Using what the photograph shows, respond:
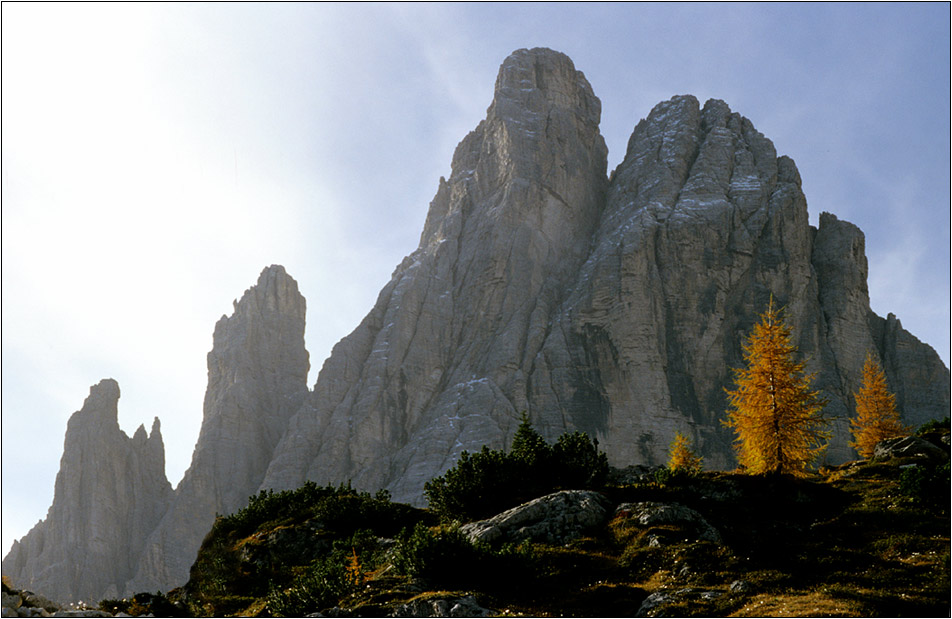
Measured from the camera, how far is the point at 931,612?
16969 millimetres

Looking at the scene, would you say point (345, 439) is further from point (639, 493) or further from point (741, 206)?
point (639, 493)

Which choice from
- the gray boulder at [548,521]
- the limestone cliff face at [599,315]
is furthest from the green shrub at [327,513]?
the limestone cliff face at [599,315]

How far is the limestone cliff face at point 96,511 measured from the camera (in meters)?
123

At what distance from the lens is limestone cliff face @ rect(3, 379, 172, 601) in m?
123

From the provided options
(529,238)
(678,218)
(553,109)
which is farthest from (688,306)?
(553,109)

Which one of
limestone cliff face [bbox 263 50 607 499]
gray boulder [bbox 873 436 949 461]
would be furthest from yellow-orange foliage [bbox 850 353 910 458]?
limestone cliff face [bbox 263 50 607 499]

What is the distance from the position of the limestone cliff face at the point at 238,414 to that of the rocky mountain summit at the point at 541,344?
0.46 meters

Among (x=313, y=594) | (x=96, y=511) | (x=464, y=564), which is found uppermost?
(x=96, y=511)

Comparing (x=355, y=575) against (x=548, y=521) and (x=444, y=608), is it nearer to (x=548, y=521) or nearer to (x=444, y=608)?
(x=444, y=608)

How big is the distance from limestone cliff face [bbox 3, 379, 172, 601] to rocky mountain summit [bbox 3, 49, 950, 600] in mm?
393

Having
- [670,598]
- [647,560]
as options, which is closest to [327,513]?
[647,560]

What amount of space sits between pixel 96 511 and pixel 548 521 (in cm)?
12812

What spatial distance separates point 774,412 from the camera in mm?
35656

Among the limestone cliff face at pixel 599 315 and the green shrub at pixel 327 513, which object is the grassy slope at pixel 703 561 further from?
the limestone cliff face at pixel 599 315
